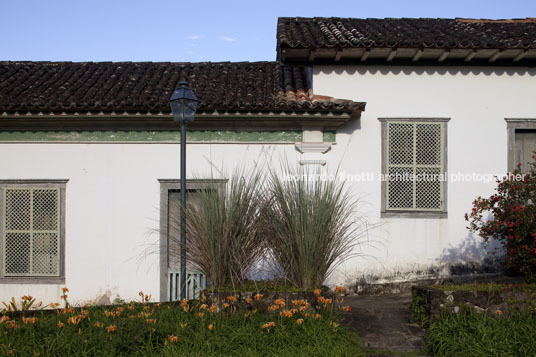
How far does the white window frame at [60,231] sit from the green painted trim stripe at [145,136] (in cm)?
62

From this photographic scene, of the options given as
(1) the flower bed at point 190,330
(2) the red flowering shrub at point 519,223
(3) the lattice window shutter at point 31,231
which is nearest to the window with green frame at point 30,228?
(3) the lattice window shutter at point 31,231

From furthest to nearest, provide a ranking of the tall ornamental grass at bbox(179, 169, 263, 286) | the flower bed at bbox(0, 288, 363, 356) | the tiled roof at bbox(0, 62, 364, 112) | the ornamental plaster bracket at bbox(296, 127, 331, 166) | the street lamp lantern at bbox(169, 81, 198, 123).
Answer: the ornamental plaster bracket at bbox(296, 127, 331, 166)
the tiled roof at bbox(0, 62, 364, 112)
the street lamp lantern at bbox(169, 81, 198, 123)
the tall ornamental grass at bbox(179, 169, 263, 286)
the flower bed at bbox(0, 288, 363, 356)

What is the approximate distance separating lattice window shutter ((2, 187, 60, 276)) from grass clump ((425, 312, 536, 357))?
17.5 feet

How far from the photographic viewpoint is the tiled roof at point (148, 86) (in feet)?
23.1

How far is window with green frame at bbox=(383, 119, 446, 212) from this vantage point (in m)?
7.48

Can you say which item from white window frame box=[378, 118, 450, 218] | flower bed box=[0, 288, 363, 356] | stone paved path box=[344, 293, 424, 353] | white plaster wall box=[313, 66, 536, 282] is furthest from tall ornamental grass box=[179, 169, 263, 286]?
white window frame box=[378, 118, 450, 218]

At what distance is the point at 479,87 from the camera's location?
7.62m

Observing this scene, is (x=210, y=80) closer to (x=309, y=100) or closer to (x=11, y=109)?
(x=309, y=100)

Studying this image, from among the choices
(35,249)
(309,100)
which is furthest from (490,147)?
(35,249)

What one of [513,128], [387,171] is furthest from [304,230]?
[513,128]

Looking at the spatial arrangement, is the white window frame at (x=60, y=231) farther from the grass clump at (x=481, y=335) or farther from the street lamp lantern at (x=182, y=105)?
the grass clump at (x=481, y=335)

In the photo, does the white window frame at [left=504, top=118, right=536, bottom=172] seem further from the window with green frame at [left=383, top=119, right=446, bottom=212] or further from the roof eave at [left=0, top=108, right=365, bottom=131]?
the roof eave at [left=0, top=108, right=365, bottom=131]

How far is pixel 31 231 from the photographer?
753 centimetres

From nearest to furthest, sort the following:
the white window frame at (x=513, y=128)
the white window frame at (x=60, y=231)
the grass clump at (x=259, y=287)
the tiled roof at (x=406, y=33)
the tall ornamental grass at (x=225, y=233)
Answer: the grass clump at (x=259, y=287), the tall ornamental grass at (x=225, y=233), the tiled roof at (x=406, y=33), the white window frame at (x=60, y=231), the white window frame at (x=513, y=128)
